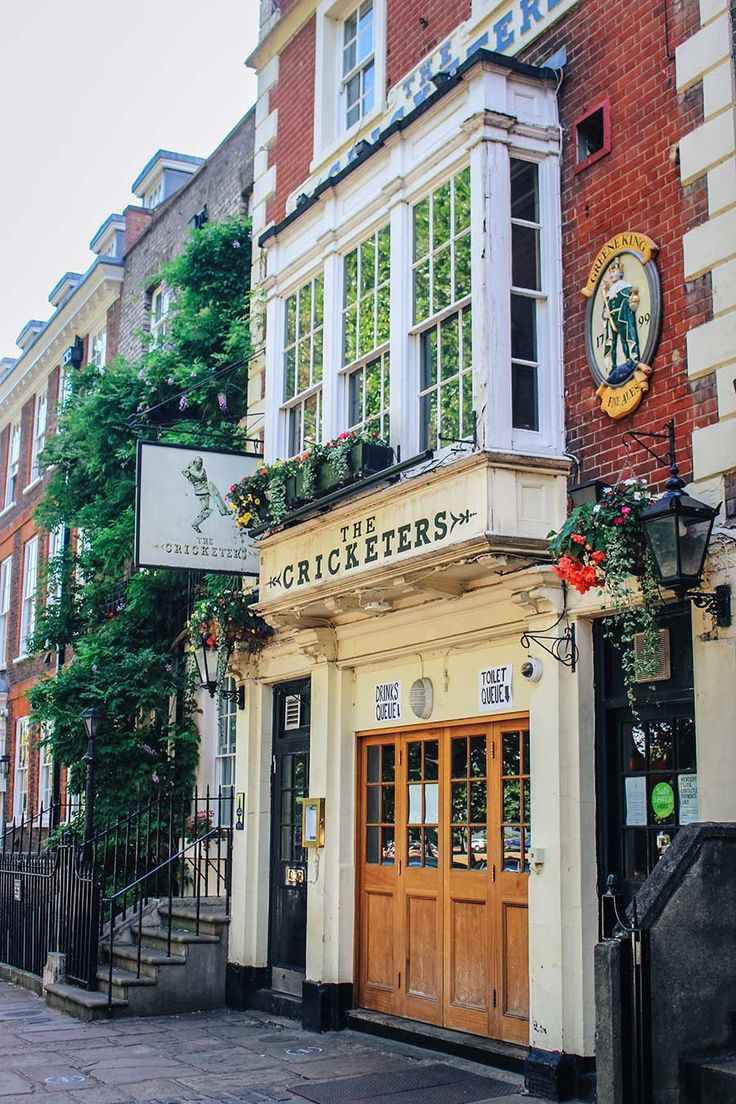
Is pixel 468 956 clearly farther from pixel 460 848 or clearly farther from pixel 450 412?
pixel 450 412

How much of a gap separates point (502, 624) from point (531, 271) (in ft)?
8.48

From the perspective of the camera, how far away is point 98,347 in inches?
901

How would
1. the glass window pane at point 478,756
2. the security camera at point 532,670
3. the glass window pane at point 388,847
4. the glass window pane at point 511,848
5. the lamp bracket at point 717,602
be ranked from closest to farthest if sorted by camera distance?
1. the lamp bracket at point 717,602
2. the security camera at point 532,670
3. the glass window pane at point 511,848
4. the glass window pane at point 478,756
5. the glass window pane at point 388,847

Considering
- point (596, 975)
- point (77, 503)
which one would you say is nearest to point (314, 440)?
point (596, 975)

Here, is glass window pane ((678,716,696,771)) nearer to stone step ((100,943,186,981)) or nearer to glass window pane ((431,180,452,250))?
glass window pane ((431,180,452,250))

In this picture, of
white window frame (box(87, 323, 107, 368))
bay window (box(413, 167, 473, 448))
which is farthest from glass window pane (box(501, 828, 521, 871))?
white window frame (box(87, 323, 107, 368))

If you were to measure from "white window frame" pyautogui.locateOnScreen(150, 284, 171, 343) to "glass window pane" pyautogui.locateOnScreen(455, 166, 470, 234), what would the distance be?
406 inches

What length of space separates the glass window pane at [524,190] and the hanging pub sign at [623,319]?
0.82 metres

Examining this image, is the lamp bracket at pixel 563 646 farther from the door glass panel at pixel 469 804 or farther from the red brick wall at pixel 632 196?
the door glass panel at pixel 469 804

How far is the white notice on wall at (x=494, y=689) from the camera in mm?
9273

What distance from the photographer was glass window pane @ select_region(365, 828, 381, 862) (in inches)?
433

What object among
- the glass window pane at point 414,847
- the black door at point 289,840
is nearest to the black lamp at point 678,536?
the glass window pane at point 414,847

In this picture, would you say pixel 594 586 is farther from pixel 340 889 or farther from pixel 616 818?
pixel 340 889

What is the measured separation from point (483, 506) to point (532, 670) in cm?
122
